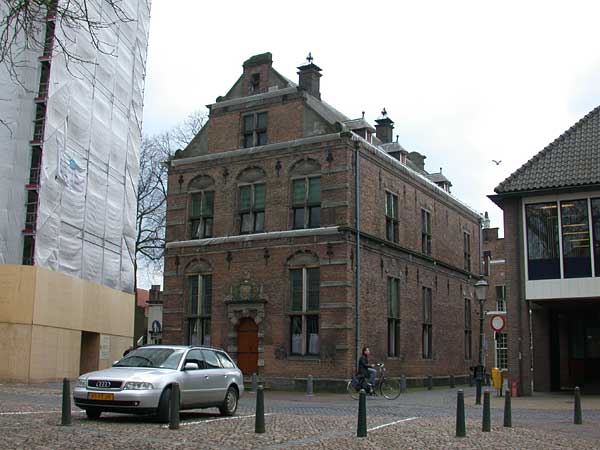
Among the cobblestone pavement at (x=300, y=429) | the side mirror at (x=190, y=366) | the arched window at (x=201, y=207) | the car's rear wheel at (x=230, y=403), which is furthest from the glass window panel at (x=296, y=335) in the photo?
the side mirror at (x=190, y=366)

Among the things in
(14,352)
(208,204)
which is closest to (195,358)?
(14,352)

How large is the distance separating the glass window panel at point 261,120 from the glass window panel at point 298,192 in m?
3.06

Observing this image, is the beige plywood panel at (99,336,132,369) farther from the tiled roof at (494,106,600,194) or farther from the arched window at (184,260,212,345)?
the tiled roof at (494,106,600,194)

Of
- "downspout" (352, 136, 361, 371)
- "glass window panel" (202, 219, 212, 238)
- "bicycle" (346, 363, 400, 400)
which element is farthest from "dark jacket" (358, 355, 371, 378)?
"glass window panel" (202, 219, 212, 238)

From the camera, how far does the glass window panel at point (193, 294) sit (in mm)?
30344

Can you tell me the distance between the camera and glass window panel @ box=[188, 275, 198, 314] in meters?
30.3

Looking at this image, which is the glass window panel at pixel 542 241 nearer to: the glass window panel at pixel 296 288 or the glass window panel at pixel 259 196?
the glass window panel at pixel 296 288

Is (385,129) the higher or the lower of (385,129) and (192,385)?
the higher

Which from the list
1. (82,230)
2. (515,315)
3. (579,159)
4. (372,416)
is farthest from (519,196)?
(82,230)

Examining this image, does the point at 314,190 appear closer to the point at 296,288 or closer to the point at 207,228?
the point at 296,288

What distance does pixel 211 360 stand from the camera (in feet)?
52.1

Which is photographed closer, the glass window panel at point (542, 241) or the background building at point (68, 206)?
the glass window panel at point (542, 241)

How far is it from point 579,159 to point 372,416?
13014mm

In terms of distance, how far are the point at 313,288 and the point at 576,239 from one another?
9.27 m
